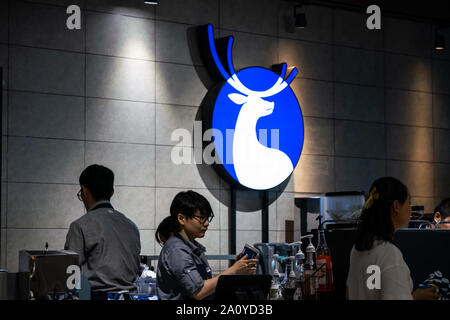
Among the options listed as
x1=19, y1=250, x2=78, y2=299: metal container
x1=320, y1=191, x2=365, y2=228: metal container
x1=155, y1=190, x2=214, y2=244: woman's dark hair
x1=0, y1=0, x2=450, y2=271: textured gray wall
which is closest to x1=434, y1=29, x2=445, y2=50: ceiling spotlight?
x1=0, y1=0, x2=450, y2=271: textured gray wall

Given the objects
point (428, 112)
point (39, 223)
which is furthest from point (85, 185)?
point (428, 112)

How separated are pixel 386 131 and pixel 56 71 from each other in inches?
140

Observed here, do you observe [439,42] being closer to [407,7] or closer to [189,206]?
[407,7]

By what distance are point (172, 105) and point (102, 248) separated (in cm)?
312

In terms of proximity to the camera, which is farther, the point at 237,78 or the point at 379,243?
the point at 237,78

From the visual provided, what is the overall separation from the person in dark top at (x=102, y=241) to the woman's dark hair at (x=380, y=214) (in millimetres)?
1329

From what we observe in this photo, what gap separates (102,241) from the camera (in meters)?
3.25

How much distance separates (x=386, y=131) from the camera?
738 cm

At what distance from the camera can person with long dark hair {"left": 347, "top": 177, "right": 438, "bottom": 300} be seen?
2.28 m

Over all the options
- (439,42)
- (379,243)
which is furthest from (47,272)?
(439,42)

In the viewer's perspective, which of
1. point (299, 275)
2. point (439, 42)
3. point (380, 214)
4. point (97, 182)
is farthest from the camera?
point (439, 42)

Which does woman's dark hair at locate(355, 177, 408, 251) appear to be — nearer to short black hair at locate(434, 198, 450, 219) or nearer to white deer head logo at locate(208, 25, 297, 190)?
short black hair at locate(434, 198, 450, 219)

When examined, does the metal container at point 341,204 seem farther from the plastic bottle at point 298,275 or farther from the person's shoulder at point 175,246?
the person's shoulder at point 175,246
